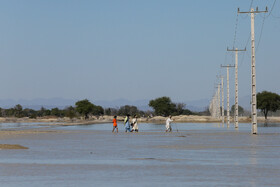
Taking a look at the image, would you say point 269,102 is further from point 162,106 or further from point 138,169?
point 138,169

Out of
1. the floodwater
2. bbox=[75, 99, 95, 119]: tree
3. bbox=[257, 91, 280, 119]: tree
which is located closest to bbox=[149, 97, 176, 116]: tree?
bbox=[75, 99, 95, 119]: tree

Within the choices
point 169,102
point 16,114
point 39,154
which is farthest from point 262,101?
point 39,154

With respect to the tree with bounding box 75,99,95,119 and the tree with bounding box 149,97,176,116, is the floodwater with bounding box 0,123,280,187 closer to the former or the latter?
the tree with bounding box 75,99,95,119

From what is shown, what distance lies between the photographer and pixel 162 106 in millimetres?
190875

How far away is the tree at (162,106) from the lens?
191625mm

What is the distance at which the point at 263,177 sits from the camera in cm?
1561

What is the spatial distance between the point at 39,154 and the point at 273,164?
9.61 meters

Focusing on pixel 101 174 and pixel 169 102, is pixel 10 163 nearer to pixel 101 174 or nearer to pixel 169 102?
pixel 101 174

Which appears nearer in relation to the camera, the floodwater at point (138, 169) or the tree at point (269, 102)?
the floodwater at point (138, 169)

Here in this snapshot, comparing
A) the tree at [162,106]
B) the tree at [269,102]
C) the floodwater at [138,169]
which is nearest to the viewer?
the floodwater at [138,169]

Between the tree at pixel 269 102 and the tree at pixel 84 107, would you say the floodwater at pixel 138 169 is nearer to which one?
the tree at pixel 269 102

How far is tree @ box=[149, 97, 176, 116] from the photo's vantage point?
7544 inches

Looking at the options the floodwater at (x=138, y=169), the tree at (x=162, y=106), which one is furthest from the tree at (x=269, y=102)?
the floodwater at (x=138, y=169)

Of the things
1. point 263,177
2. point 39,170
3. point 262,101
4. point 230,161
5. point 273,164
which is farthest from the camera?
point 262,101
